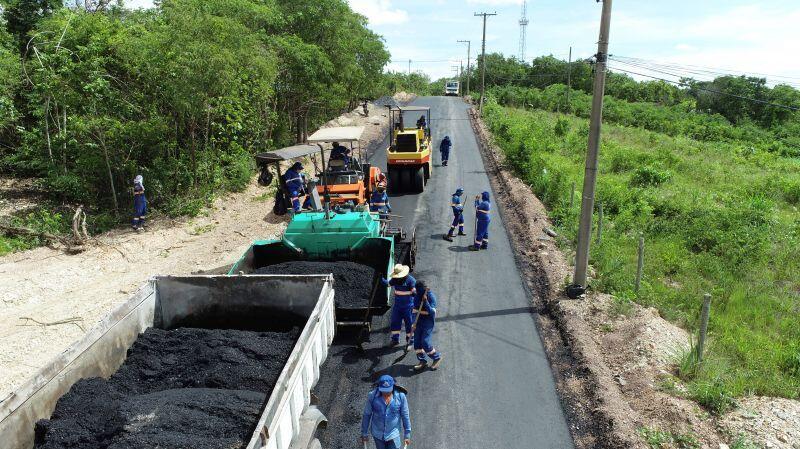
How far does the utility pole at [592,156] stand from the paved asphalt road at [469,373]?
3.39 ft

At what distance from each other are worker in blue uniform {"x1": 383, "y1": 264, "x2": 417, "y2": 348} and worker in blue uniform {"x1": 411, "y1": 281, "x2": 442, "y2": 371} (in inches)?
4.7

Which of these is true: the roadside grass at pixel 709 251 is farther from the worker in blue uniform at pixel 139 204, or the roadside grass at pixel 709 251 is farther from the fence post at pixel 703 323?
A: the worker in blue uniform at pixel 139 204

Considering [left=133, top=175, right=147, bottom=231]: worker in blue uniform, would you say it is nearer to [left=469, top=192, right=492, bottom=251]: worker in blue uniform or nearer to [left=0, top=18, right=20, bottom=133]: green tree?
[left=0, top=18, right=20, bottom=133]: green tree

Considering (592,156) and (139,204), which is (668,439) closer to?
(592,156)

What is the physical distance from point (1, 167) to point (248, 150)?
792cm

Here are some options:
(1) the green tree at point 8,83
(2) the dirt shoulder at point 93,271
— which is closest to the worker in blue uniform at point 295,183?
(2) the dirt shoulder at point 93,271

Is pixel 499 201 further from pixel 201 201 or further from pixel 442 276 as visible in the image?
pixel 201 201

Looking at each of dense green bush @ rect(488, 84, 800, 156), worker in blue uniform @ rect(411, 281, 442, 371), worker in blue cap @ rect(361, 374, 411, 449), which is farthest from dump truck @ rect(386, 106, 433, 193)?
dense green bush @ rect(488, 84, 800, 156)

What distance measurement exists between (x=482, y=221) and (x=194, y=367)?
756 cm

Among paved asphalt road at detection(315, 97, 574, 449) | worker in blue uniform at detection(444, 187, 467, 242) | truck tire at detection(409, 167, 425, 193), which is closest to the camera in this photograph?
paved asphalt road at detection(315, 97, 574, 449)

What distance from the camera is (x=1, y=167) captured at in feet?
55.5

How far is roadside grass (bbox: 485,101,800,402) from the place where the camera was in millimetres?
7184

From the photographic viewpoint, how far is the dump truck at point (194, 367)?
3.99m

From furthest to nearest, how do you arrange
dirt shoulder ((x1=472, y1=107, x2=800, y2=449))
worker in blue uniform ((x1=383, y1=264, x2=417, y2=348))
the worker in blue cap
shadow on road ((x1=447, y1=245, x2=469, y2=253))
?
shadow on road ((x1=447, y1=245, x2=469, y2=253)), worker in blue uniform ((x1=383, y1=264, x2=417, y2=348)), dirt shoulder ((x1=472, y1=107, x2=800, y2=449)), the worker in blue cap
